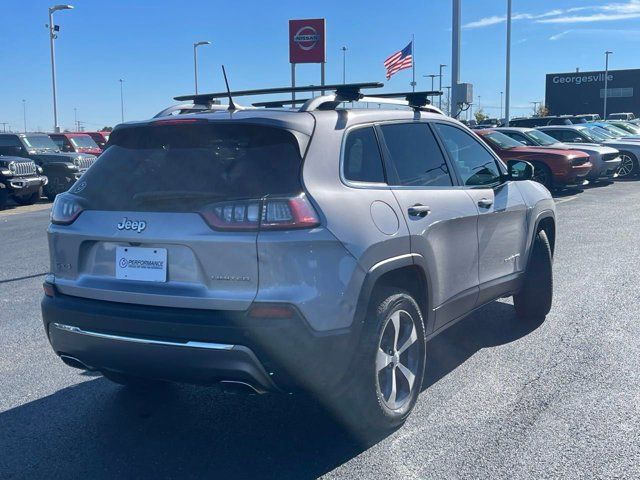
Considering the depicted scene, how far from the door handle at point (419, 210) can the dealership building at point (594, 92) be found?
84833 mm

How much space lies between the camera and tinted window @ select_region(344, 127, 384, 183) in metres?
4.13

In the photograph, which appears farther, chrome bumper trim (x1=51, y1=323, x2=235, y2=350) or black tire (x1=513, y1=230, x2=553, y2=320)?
black tire (x1=513, y1=230, x2=553, y2=320)

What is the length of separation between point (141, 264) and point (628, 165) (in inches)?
875

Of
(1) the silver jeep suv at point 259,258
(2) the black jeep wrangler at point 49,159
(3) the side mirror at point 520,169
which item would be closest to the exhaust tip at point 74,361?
(1) the silver jeep suv at point 259,258

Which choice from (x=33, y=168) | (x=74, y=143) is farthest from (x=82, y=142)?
(x=33, y=168)

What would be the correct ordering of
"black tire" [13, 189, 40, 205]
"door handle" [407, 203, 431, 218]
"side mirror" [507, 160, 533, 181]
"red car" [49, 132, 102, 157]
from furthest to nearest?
"red car" [49, 132, 102, 157]
"black tire" [13, 189, 40, 205]
"side mirror" [507, 160, 533, 181]
"door handle" [407, 203, 431, 218]

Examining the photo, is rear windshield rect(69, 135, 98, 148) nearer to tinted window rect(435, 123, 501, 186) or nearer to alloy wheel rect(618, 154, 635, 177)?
alloy wheel rect(618, 154, 635, 177)

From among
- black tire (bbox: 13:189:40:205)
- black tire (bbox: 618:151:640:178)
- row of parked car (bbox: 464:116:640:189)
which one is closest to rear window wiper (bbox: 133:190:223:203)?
row of parked car (bbox: 464:116:640:189)

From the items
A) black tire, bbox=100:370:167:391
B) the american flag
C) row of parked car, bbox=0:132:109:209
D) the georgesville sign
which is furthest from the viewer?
the georgesville sign

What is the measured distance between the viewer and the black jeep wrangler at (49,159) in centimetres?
2050

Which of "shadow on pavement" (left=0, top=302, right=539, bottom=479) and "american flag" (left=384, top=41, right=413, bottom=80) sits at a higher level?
"american flag" (left=384, top=41, right=413, bottom=80)

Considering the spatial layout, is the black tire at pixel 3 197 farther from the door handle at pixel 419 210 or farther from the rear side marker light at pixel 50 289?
the door handle at pixel 419 210

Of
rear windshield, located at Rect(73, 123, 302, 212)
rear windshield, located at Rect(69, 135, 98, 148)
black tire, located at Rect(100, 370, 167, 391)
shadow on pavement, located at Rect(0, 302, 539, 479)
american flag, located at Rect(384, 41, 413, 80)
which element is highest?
american flag, located at Rect(384, 41, 413, 80)

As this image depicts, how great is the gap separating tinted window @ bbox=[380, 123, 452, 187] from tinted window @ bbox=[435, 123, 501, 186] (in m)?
0.21
